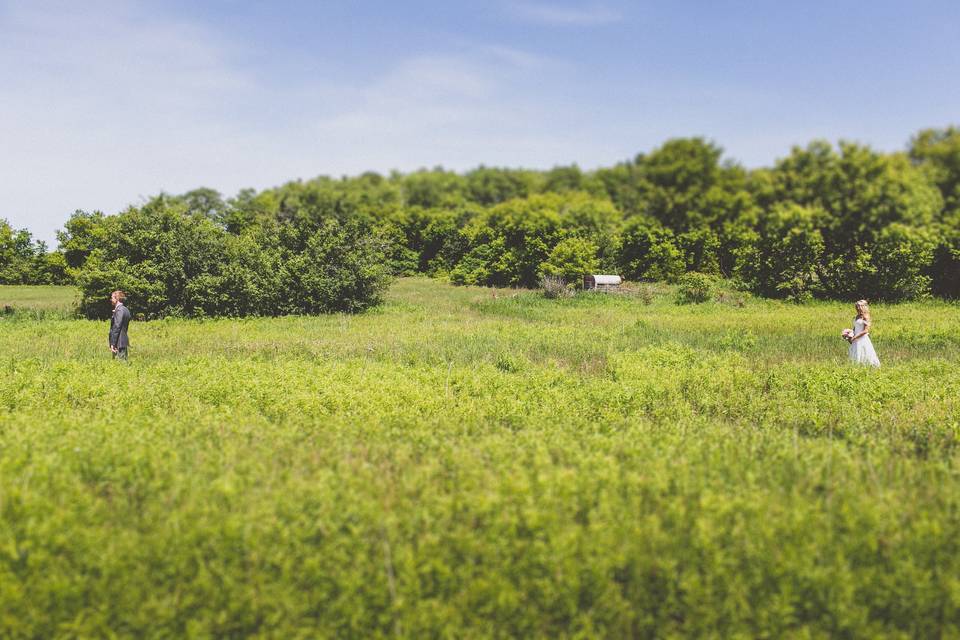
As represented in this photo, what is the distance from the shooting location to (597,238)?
45.7m

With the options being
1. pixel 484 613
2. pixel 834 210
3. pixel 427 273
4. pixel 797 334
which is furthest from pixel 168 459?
pixel 427 273

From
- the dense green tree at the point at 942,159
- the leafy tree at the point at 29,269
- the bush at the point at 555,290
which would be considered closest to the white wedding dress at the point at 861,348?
the dense green tree at the point at 942,159

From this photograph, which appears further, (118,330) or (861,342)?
(118,330)

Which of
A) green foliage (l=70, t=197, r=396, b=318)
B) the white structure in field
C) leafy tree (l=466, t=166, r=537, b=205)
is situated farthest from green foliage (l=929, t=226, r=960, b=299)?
leafy tree (l=466, t=166, r=537, b=205)

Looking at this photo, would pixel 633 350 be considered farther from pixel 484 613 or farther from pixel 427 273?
pixel 427 273

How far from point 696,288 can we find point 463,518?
28125 millimetres

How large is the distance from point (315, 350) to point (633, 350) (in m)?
8.57

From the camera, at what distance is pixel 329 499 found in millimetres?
4828

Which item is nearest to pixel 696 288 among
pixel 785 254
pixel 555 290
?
pixel 555 290

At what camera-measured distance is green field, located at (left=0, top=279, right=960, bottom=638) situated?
13.5 ft

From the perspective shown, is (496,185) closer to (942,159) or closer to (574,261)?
(574,261)

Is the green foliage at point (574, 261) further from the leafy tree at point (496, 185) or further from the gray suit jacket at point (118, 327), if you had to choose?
the leafy tree at point (496, 185)

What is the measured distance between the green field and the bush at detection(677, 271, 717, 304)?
20954mm

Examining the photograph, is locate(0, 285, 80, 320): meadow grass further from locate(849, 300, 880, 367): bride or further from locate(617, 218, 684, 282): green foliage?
locate(849, 300, 880, 367): bride
